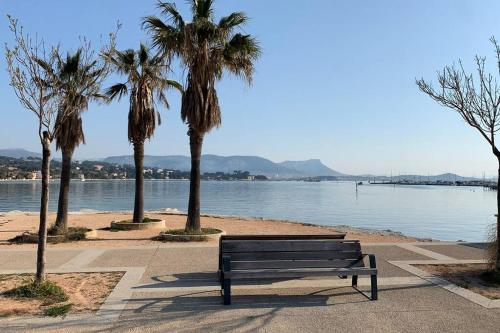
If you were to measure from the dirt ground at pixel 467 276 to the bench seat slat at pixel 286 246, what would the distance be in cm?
205

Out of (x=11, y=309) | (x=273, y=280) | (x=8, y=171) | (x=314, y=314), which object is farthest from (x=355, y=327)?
(x=8, y=171)

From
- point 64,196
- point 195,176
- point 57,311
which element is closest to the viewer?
point 57,311

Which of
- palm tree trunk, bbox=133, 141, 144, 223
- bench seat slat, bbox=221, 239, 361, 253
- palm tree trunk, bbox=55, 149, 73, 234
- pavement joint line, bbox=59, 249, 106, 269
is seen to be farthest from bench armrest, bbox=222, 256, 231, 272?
palm tree trunk, bbox=133, 141, 144, 223

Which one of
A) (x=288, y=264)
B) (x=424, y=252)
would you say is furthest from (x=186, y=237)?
(x=288, y=264)

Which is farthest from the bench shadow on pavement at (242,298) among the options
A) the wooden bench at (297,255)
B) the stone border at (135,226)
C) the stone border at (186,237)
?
the stone border at (135,226)

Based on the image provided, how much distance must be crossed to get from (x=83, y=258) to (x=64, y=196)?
5.65 m

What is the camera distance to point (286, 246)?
283 inches

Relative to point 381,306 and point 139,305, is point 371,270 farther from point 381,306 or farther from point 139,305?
point 139,305

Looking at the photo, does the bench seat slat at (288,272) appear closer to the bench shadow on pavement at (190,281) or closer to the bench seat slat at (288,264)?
the bench seat slat at (288,264)

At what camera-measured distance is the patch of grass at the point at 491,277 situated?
7.83m

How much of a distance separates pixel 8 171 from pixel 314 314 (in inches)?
8617

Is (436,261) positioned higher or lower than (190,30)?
lower

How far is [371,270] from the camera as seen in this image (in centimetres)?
665

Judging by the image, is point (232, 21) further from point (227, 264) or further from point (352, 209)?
point (352, 209)
